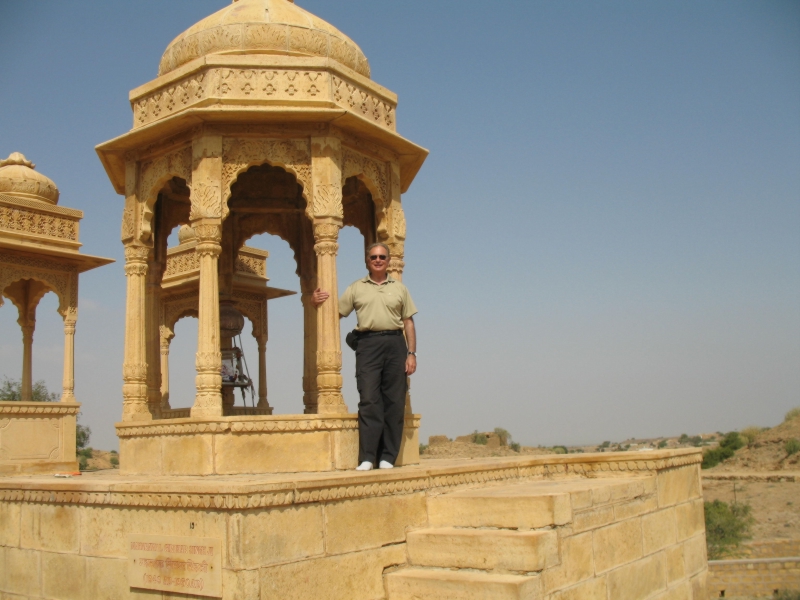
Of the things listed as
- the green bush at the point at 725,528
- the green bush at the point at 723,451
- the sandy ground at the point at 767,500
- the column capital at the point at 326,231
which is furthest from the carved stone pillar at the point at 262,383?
the green bush at the point at 723,451

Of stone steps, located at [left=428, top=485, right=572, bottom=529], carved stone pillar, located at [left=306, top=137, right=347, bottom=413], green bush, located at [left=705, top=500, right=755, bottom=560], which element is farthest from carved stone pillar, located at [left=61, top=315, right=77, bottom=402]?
green bush, located at [left=705, top=500, right=755, bottom=560]

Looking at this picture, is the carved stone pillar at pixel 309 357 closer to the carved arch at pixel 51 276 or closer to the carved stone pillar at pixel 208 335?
the carved stone pillar at pixel 208 335

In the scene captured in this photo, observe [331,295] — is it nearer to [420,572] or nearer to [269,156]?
[269,156]

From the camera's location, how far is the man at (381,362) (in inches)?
280

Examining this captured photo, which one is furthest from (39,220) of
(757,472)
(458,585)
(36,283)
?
(757,472)

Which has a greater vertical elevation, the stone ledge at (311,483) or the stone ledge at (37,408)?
the stone ledge at (37,408)

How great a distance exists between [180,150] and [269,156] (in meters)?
1.03

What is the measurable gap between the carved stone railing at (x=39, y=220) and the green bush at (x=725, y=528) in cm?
1741

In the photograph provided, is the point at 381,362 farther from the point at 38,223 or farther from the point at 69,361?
the point at 38,223

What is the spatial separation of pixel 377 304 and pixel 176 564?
2.99m

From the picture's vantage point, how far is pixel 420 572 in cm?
555

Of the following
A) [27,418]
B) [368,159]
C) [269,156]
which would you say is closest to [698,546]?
[368,159]

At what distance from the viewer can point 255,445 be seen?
282 inches

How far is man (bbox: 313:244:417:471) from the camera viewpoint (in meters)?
7.10
